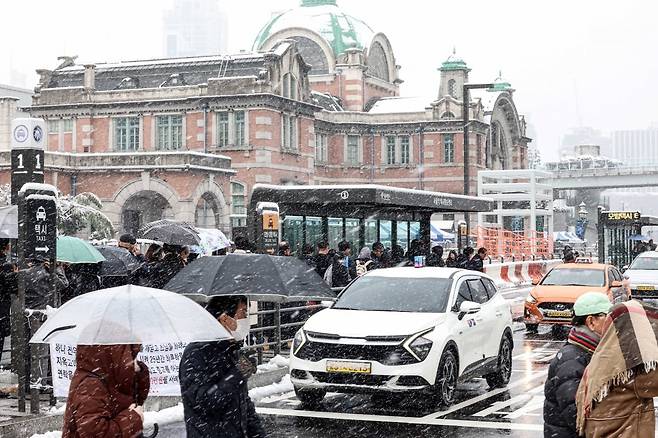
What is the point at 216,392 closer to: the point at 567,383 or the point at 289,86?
the point at 567,383

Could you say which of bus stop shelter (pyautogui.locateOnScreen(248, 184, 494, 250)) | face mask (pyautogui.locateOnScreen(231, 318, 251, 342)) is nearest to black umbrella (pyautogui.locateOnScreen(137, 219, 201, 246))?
bus stop shelter (pyautogui.locateOnScreen(248, 184, 494, 250))

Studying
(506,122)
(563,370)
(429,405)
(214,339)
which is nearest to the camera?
(214,339)

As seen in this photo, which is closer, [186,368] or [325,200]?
[186,368]

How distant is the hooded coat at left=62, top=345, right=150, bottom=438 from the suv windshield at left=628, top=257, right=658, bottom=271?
27.9m

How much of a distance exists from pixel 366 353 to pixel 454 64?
225ft

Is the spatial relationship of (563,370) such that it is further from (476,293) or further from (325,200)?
(325,200)

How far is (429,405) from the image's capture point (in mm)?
13367

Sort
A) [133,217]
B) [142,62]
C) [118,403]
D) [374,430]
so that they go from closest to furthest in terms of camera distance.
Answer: [118,403], [374,430], [133,217], [142,62]

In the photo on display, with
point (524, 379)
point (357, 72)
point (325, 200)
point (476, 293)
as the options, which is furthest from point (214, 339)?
point (357, 72)

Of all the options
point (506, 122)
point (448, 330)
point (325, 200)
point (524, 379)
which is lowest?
point (524, 379)

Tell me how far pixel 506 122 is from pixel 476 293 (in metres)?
70.7

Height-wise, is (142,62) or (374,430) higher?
(142,62)

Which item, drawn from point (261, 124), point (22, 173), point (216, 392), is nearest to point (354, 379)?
point (22, 173)

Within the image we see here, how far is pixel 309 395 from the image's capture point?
13.3 meters
